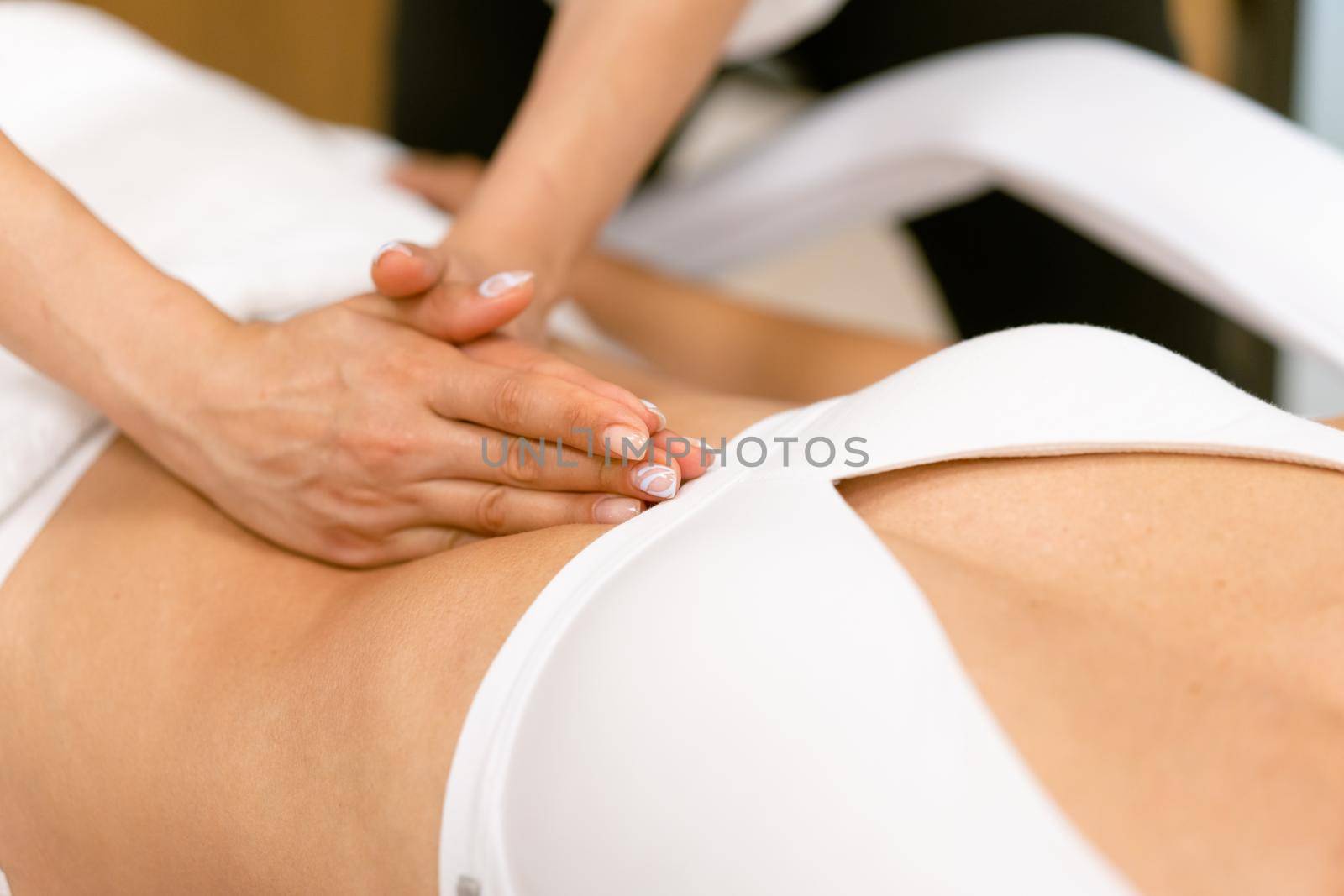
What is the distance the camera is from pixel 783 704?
1.60 feet

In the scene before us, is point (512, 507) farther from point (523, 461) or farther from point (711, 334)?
point (711, 334)

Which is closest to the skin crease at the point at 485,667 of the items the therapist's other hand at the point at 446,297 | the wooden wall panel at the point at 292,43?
the therapist's other hand at the point at 446,297

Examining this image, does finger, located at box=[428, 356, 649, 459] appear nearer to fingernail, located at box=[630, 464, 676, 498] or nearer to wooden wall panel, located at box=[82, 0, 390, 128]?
fingernail, located at box=[630, 464, 676, 498]

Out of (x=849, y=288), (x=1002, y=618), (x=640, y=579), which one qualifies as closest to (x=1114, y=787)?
(x=1002, y=618)

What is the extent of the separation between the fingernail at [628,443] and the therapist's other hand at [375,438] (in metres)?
0.03

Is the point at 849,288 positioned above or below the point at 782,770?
below

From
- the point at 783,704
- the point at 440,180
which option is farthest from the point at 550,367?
the point at 440,180

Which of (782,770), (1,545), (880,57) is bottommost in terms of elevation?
(1,545)

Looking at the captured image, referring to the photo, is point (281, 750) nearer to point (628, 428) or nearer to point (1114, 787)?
point (628, 428)

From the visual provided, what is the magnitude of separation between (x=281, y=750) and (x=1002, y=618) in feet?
1.21

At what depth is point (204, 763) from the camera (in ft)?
2.15

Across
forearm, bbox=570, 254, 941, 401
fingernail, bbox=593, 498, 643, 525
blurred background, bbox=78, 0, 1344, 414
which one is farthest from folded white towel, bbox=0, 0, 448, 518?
blurred background, bbox=78, 0, 1344, 414

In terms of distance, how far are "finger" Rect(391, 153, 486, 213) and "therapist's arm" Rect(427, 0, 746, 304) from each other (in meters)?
0.33

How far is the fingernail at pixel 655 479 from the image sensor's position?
24.4 inches
